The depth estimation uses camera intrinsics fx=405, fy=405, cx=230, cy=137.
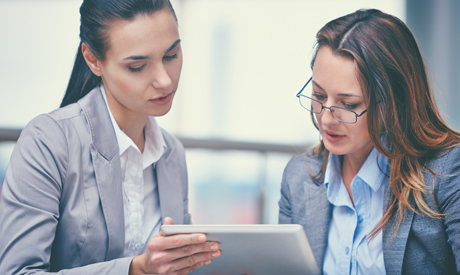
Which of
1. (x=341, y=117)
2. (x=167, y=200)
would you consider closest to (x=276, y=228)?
(x=341, y=117)

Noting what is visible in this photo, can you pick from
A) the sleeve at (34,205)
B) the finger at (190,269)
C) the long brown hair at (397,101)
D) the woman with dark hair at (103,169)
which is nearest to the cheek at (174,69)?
the woman with dark hair at (103,169)

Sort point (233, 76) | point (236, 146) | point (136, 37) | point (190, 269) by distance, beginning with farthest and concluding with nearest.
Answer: point (233, 76) < point (236, 146) < point (136, 37) < point (190, 269)

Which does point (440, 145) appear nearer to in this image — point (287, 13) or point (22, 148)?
point (22, 148)

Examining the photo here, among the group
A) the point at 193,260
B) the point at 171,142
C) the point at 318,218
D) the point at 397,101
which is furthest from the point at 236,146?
the point at 193,260

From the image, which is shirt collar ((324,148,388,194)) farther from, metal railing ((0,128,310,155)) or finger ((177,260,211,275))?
metal railing ((0,128,310,155))

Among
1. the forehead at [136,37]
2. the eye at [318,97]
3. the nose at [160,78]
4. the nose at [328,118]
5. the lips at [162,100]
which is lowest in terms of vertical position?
the nose at [328,118]

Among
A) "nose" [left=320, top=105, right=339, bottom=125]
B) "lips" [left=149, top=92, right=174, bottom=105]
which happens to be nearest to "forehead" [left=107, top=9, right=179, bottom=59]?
"lips" [left=149, top=92, right=174, bottom=105]

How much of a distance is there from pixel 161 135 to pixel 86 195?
445 mm

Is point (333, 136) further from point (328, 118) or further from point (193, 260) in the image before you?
point (193, 260)

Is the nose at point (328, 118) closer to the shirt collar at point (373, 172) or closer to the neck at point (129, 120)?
the shirt collar at point (373, 172)

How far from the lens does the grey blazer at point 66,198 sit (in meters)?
1.17

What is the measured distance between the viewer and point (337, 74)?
1.32 meters

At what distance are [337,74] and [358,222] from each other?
0.52 m

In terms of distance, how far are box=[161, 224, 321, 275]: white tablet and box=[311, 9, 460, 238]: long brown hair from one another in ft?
1.05
